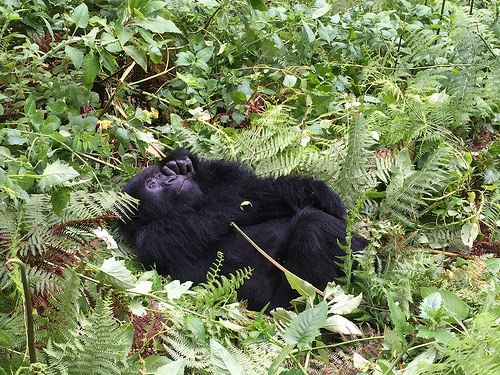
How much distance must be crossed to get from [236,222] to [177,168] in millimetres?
420

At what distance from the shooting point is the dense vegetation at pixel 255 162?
2.13 m

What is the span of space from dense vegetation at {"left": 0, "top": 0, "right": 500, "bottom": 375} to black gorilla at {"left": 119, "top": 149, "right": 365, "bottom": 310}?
0.10 meters

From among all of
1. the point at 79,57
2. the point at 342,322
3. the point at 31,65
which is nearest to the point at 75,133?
the point at 79,57

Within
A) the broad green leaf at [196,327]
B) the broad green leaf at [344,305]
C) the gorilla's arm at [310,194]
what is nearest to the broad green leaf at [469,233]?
the gorilla's arm at [310,194]

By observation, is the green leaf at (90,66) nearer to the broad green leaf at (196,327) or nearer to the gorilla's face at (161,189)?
the gorilla's face at (161,189)

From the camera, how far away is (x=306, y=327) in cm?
197

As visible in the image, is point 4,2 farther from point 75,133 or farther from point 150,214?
point 150,214

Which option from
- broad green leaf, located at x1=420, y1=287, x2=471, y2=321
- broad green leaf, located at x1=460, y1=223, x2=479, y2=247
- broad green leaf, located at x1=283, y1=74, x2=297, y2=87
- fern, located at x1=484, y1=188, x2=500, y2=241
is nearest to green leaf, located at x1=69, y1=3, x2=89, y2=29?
broad green leaf, located at x1=283, y1=74, x2=297, y2=87

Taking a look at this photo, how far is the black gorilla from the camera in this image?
9.93 ft

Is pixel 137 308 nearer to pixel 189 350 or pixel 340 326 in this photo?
pixel 189 350

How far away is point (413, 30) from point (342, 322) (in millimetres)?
2518

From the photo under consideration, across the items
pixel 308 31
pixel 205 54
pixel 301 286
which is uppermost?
pixel 308 31

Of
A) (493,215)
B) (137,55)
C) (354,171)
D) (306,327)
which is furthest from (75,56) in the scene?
(493,215)

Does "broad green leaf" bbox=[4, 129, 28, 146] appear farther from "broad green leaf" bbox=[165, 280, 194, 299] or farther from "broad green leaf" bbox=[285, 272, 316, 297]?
"broad green leaf" bbox=[285, 272, 316, 297]
